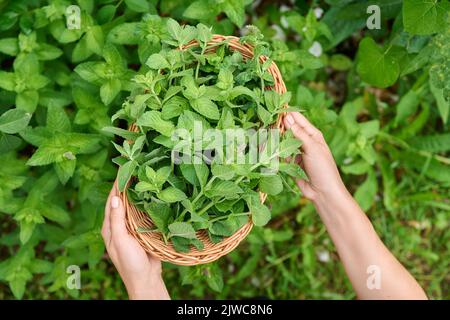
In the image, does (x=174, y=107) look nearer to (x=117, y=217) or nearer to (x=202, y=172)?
(x=202, y=172)

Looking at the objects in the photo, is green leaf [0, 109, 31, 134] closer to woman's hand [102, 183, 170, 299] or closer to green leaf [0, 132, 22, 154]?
green leaf [0, 132, 22, 154]

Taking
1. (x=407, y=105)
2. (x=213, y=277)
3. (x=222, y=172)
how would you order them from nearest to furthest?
(x=222, y=172), (x=213, y=277), (x=407, y=105)

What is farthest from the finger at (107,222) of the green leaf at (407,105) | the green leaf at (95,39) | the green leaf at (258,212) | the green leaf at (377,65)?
the green leaf at (407,105)

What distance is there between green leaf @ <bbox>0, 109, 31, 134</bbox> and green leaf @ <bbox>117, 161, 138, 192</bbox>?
0.34 metres

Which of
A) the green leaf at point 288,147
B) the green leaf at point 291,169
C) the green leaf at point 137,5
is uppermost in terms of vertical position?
the green leaf at point 137,5

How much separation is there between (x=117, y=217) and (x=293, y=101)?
0.70 m

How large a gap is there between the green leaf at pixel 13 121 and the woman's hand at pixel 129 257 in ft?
0.95

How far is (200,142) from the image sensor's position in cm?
123

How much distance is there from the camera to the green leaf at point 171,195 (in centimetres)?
127

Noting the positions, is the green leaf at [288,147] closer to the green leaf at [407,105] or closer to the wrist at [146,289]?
the wrist at [146,289]

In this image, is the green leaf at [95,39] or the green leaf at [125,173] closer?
the green leaf at [125,173]

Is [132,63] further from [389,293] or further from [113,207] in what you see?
[389,293]

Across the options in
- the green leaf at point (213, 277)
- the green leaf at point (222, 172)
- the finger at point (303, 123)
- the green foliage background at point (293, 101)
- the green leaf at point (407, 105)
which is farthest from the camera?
the green leaf at point (407, 105)

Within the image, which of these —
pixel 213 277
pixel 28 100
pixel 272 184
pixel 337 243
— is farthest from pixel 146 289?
pixel 28 100
